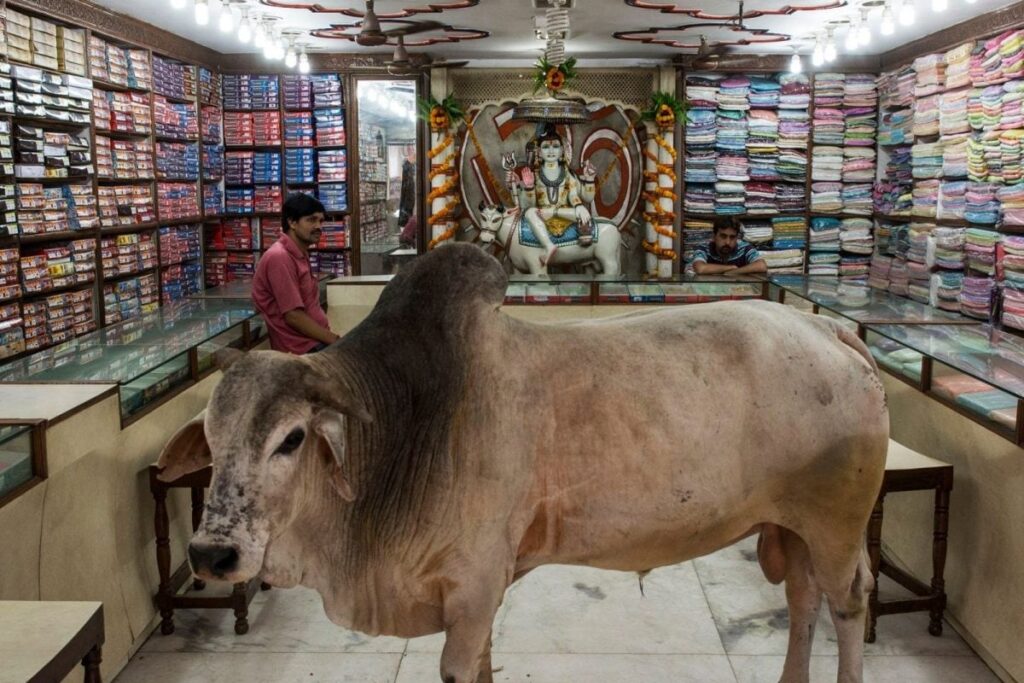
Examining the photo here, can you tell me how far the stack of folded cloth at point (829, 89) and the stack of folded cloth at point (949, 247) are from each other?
2.02 metres

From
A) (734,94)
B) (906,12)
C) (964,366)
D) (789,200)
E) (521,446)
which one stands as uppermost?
(906,12)

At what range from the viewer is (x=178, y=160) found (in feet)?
27.3

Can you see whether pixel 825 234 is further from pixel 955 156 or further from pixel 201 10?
pixel 201 10

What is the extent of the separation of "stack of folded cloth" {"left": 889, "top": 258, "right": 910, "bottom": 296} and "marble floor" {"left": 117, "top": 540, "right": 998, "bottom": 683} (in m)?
5.20

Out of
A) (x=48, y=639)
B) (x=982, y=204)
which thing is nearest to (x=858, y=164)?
(x=982, y=204)

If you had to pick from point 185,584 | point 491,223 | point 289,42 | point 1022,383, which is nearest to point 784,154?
point 491,223

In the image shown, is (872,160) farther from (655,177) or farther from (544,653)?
(544,653)

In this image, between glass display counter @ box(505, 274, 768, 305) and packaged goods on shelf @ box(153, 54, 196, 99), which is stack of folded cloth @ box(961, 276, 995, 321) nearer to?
glass display counter @ box(505, 274, 768, 305)

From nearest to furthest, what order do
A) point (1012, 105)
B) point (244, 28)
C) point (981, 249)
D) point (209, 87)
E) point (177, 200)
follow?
point (1012, 105) < point (244, 28) < point (981, 249) < point (177, 200) < point (209, 87)

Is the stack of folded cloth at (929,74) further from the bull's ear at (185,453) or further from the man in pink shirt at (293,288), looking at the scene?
the bull's ear at (185,453)

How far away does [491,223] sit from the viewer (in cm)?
921

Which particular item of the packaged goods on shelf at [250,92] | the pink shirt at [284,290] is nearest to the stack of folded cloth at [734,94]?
the packaged goods on shelf at [250,92]

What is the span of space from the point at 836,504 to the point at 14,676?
1687 mm

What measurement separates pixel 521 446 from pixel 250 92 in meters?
7.98
